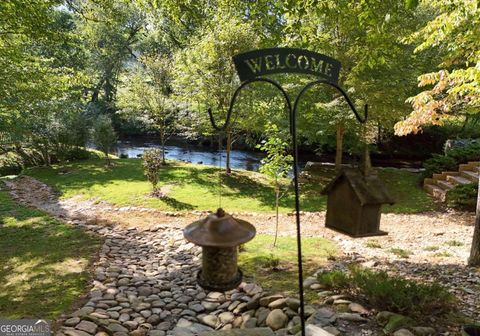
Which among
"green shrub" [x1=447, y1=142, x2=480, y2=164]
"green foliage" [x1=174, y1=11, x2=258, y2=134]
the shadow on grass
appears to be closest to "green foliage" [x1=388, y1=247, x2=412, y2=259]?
the shadow on grass

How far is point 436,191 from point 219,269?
36.3 feet

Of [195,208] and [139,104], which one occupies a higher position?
[139,104]

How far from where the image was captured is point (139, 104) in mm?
16969

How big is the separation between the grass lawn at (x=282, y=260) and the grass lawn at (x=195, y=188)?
8.75 feet

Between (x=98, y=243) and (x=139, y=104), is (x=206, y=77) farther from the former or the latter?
(x=98, y=243)

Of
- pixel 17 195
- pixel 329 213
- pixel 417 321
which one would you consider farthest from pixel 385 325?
pixel 17 195

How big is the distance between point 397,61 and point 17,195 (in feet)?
46.8

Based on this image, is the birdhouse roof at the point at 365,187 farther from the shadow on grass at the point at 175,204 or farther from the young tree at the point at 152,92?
the young tree at the point at 152,92

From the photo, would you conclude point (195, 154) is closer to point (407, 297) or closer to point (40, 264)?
point (40, 264)

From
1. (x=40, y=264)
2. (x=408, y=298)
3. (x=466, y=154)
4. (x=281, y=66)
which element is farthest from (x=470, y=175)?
(x=40, y=264)

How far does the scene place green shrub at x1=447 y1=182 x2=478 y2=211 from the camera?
10.4 metres

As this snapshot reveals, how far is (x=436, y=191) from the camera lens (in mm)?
11766

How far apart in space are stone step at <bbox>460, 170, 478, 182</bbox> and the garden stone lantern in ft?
35.6

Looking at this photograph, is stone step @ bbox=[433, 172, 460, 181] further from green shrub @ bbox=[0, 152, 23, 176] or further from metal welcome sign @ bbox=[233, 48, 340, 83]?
green shrub @ bbox=[0, 152, 23, 176]
